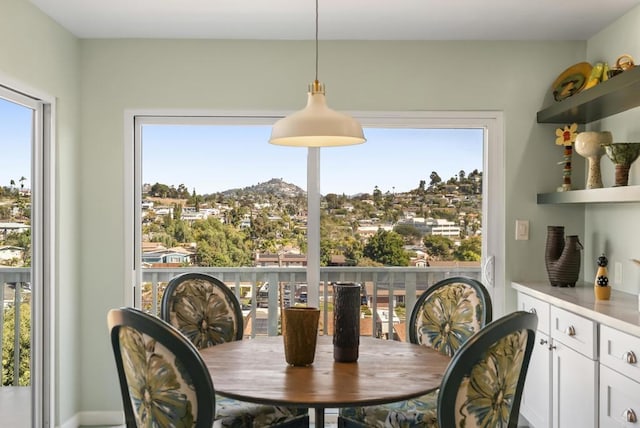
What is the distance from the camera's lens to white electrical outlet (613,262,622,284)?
3.42 meters

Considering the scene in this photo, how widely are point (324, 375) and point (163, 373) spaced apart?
2.07 feet

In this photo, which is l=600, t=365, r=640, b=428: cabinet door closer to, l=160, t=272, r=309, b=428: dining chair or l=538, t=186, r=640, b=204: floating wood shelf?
l=538, t=186, r=640, b=204: floating wood shelf

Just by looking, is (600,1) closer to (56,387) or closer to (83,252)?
(83,252)

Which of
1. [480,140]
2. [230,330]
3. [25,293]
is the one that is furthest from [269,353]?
[480,140]

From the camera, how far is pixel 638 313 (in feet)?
8.85

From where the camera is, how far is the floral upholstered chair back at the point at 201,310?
3037 mm

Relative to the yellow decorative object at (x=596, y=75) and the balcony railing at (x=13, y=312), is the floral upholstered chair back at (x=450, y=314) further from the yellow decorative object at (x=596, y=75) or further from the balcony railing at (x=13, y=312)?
the balcony railing at (x=13, y=312)

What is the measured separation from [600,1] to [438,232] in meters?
1.66

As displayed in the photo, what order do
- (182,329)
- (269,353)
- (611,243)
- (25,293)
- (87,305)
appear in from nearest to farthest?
(269,353)
(182,329)
(25,293)
(611,243)
(87,305)

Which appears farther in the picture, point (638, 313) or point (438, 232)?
point (438, 232)

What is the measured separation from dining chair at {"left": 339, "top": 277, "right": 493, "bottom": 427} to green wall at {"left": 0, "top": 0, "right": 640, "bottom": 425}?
1.02m

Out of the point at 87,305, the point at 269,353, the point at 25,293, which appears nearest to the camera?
the point at 269,353

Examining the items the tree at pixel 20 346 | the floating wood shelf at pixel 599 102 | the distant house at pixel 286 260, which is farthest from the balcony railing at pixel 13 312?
the floating wood shelf at pixel 599 102

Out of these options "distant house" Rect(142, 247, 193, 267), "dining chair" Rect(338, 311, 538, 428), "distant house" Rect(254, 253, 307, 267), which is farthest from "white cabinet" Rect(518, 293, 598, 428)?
"distant house" Rect(142, 247, 193, 267)
